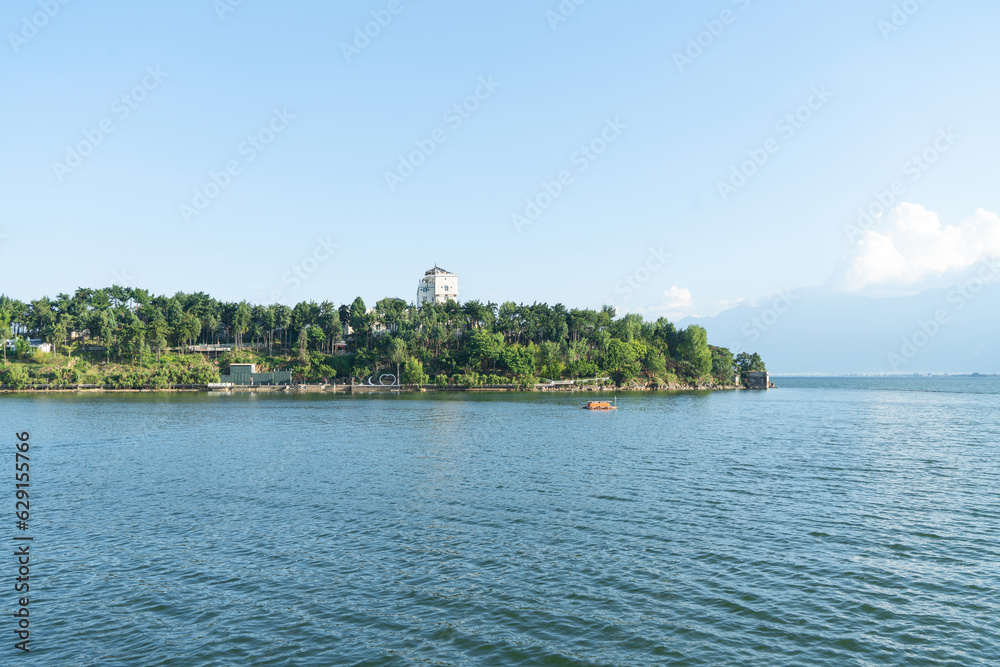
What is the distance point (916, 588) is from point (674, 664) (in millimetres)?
14187

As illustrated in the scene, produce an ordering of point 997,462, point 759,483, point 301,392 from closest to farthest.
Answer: point 759,483 < point 997,462 < point 301,392

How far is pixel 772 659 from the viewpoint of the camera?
65.2ft

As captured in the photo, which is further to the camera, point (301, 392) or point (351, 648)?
point (301, 392)

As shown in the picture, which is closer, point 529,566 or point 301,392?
point 529,566

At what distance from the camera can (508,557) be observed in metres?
29.8

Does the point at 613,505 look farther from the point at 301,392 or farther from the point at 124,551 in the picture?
the point at 301,392

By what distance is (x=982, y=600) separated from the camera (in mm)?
24344

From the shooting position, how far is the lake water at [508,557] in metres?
21.0

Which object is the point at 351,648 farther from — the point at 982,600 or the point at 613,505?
the point at 982,600

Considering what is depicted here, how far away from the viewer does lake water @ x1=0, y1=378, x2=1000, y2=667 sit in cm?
2102

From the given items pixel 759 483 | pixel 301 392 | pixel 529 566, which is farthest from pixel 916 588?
pixel 301 392

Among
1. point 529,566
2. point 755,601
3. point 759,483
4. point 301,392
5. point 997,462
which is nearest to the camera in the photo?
point 755,601

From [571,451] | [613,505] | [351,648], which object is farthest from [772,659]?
[571,451]

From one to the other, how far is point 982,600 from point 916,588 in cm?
231
